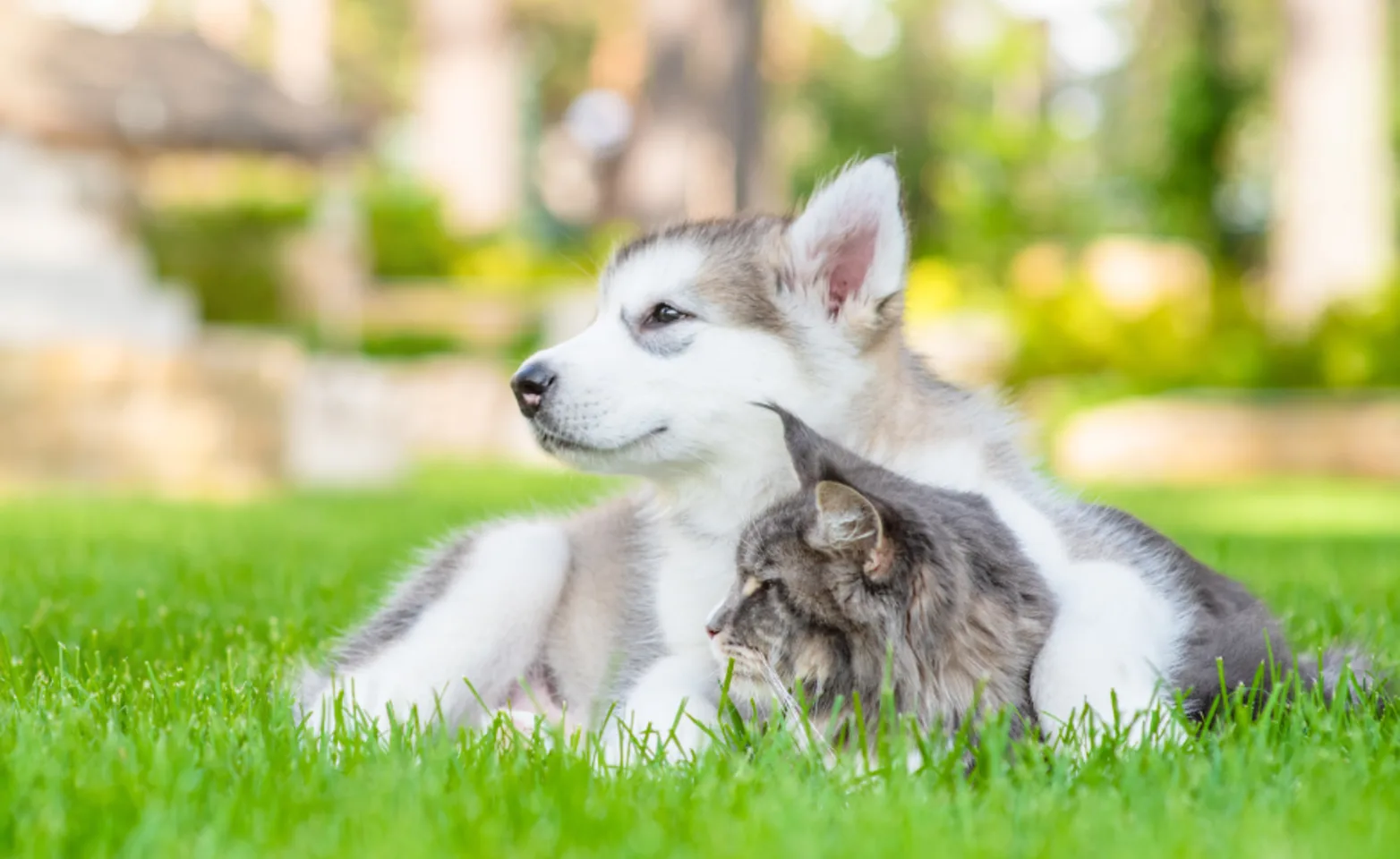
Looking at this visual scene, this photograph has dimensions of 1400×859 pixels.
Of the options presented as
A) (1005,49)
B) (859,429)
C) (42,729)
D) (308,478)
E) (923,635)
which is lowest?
(308,478)

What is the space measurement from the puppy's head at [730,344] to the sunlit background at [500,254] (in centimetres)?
22

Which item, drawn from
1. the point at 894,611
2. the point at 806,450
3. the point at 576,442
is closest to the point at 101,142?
the point at 576,442

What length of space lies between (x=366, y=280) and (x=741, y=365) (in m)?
22.4

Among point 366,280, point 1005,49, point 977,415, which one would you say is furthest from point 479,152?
point 977,415

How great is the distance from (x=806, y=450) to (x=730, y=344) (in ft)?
2.01

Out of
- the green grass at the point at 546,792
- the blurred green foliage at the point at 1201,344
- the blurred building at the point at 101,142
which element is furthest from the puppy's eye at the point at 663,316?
the blurred green foliage at the point at 1201,344

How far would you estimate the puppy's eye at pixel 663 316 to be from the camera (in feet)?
11.9

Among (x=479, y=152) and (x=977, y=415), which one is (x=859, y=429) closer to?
(x=977, y=415)

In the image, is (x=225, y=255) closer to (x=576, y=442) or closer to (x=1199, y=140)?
(x=1199, y=140)

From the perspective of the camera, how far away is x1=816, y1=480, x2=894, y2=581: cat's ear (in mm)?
2824

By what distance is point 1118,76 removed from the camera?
163 feet

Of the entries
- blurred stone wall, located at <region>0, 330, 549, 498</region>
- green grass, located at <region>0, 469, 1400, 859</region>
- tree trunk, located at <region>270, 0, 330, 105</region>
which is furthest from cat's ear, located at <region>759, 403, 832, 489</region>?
tree trunk, located at <region>270, 0, 330, 105</region>

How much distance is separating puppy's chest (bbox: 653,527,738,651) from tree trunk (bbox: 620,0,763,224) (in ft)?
38.4

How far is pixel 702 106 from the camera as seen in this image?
18.4 meters
